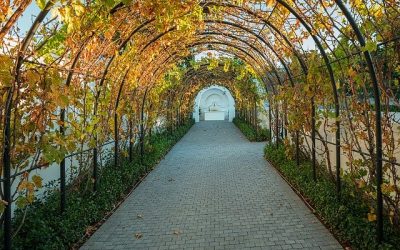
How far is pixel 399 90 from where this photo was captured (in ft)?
13.1

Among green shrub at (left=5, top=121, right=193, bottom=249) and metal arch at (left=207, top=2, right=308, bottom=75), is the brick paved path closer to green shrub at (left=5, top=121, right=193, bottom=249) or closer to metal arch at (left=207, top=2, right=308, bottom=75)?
green shrub at (left=5, top=121, right=193, bottom=249)

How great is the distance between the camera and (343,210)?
4270 mm

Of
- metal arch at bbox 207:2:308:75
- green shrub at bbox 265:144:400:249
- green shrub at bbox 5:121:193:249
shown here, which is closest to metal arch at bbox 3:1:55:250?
green shrub at bbox 5:121:193:249

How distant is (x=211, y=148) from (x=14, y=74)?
10.8m

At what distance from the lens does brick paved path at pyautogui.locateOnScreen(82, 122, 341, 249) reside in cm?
418

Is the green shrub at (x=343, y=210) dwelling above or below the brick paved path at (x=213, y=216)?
above

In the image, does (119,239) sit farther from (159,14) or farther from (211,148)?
(211,148)

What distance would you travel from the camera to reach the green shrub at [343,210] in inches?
140

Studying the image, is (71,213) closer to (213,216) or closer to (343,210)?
(213,216)

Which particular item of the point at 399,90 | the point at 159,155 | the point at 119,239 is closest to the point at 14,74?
the point at 119,239

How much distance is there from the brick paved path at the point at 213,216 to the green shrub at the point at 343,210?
168 mm

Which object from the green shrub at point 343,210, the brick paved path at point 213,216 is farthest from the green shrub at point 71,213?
the green shrub at point 343,210

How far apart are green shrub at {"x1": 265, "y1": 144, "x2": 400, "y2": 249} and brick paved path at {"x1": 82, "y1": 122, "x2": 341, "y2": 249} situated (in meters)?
0.17

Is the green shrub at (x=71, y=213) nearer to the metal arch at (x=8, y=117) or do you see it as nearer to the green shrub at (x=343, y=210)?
the metal arch at (x=8, y=117)
